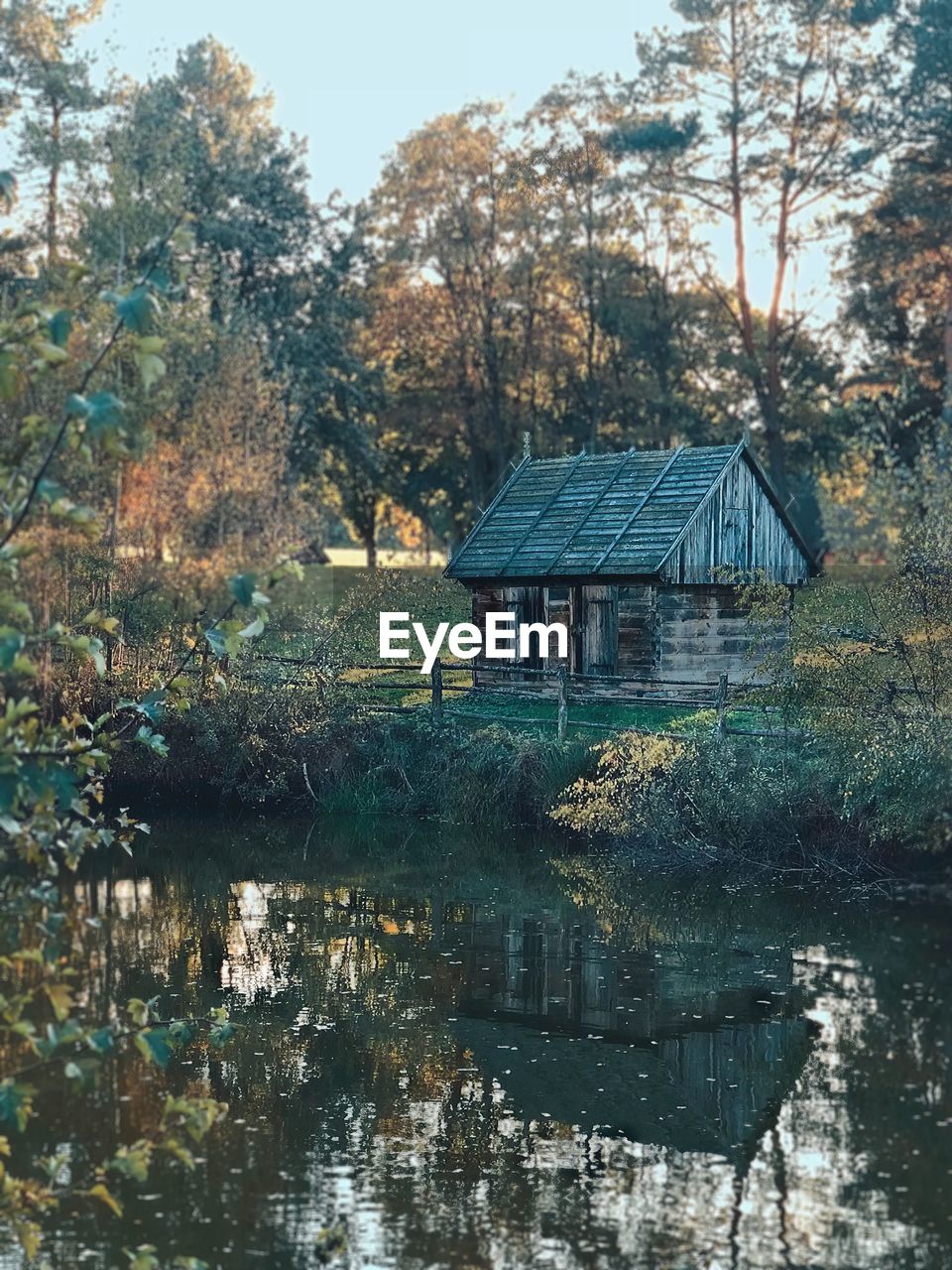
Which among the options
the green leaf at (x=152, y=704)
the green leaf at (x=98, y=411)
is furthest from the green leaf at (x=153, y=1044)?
the green leaf at (x=98, y=411)

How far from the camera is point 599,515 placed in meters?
31.4

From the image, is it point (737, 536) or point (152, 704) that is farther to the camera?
point (737, 536)

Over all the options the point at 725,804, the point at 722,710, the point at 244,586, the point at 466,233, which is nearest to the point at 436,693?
the point at 722,710

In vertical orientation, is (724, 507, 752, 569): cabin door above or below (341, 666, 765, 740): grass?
above

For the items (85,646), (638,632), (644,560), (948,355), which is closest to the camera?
(85,646)

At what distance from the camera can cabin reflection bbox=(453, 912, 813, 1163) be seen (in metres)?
11.7

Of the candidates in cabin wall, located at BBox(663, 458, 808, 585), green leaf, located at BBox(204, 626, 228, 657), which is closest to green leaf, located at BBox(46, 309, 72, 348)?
green leaf, located at BBox(204, 626, 228, 657)

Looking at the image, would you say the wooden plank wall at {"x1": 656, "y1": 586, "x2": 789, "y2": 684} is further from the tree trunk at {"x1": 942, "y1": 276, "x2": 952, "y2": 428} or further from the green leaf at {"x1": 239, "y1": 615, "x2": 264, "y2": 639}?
the green leaf at {"x1": 239, "y1": 615, "x2": 264, "y2": 639}

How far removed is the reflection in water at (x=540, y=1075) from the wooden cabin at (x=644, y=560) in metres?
10.2

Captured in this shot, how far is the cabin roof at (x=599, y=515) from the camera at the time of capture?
30.0 metres

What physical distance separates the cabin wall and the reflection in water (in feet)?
34.8

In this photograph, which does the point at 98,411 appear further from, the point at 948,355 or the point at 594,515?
the point at 948,355

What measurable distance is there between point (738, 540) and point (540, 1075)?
776 inches

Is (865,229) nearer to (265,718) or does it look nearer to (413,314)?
(413,314)
